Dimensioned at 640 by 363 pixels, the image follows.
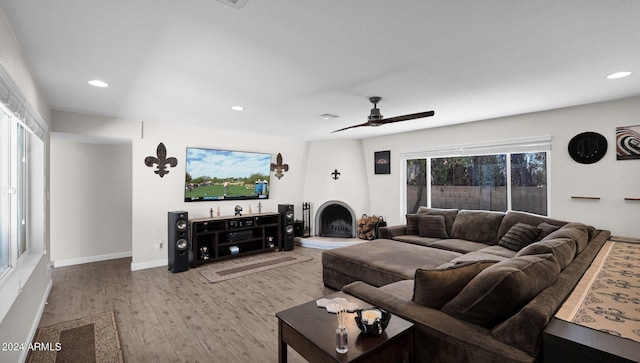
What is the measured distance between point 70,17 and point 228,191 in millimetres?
4091

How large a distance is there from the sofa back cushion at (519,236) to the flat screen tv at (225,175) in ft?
14.4

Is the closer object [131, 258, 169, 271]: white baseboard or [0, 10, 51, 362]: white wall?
[0, 10, 51, 362]: white wall

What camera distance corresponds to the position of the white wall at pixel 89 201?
487 cm

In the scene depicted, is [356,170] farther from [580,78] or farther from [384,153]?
[580,78]

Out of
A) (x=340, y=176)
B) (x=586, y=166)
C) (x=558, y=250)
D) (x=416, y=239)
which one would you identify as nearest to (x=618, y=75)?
(x=586, y=166)

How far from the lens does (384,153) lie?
6.19 m

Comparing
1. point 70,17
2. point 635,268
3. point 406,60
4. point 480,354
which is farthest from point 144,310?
point 635,268

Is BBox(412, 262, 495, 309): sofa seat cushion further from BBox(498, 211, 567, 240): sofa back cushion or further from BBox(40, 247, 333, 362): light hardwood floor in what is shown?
BBox(498, 211, 567, 240): sofa back cushion

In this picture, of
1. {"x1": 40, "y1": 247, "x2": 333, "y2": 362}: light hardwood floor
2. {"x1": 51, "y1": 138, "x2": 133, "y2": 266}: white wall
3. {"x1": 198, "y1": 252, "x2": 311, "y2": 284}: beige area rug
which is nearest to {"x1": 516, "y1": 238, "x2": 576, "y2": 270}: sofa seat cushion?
{"x1": 40, "y1": 247, "x2": 333, "y2": 362}: light hardwood floor

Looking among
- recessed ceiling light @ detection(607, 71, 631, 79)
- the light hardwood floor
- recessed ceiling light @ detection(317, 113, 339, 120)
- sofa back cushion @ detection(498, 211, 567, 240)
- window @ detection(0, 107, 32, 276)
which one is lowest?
the light hardwood floor

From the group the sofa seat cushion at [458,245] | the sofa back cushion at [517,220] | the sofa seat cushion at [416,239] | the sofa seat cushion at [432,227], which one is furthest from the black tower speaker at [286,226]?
the sofa back cushion at [517,220]

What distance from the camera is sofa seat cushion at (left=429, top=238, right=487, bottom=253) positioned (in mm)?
3986

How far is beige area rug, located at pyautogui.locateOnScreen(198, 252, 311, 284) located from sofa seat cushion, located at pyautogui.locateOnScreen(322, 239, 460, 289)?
1.32 meters

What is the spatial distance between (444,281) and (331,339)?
A: 0.78m
